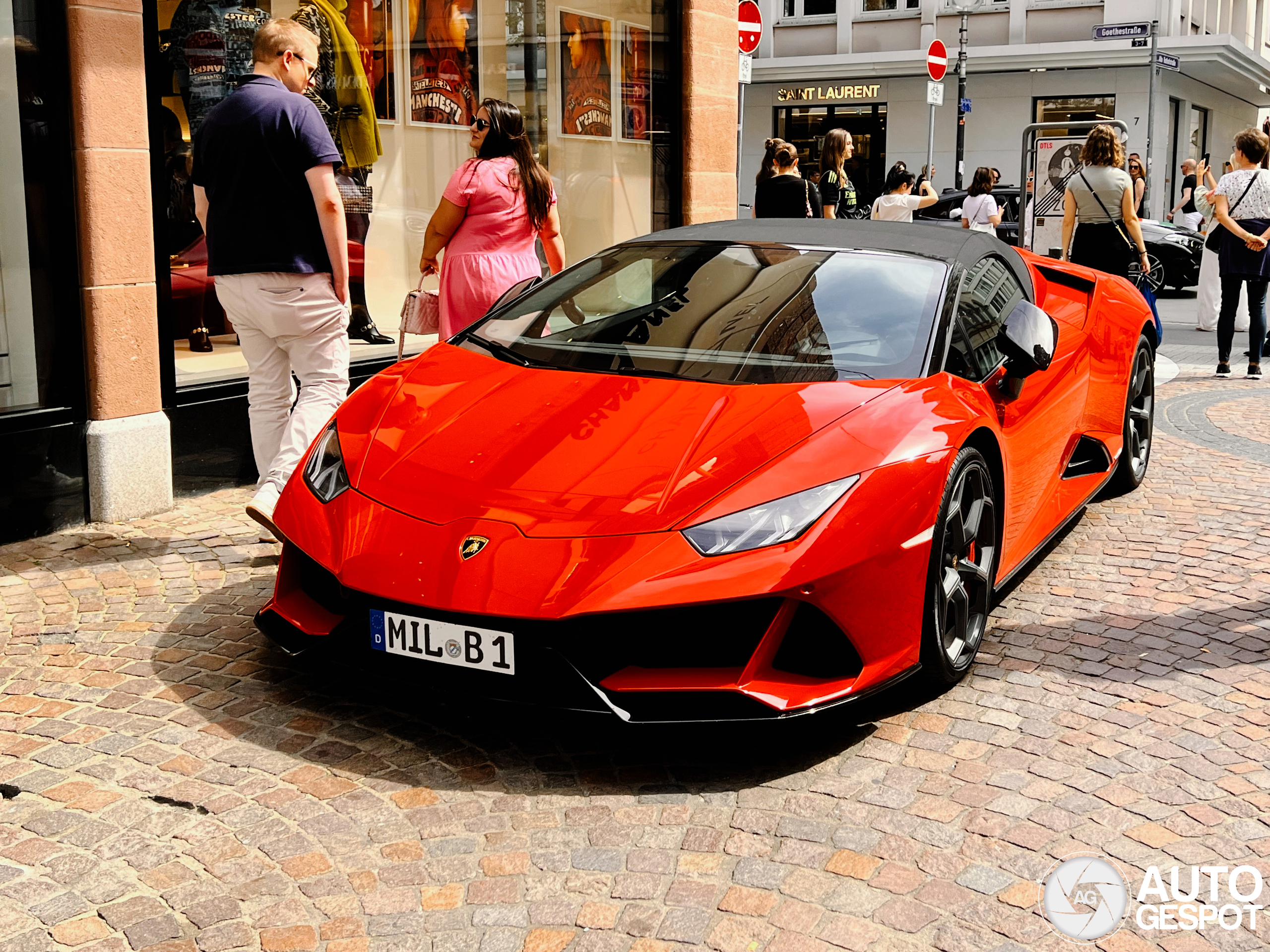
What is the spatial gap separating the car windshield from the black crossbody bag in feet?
24.2

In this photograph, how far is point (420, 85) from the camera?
905 cm

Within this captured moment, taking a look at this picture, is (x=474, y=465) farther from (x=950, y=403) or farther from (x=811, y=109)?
(x=811, y=109)

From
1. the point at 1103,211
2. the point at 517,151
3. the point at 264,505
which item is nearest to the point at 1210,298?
the point at 1103,211

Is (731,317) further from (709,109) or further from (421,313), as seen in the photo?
(709,109)

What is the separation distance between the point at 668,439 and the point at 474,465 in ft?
1.78

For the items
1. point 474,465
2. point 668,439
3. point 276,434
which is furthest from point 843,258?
point 276,434

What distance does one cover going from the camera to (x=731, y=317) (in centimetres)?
457

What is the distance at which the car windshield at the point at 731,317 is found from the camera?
432 cm

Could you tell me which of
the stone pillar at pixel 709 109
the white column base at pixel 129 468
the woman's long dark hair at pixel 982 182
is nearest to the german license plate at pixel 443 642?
the white column base at pixel 129 468

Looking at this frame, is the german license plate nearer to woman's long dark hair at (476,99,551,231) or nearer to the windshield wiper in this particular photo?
the windshield wiper

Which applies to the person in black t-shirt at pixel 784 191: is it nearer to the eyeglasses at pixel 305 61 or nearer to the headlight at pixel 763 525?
the eyeglasses at pixel 305 61

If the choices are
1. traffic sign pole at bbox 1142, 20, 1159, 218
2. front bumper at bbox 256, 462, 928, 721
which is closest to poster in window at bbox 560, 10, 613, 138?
front bumper at bbox 256, 462, 928, 721

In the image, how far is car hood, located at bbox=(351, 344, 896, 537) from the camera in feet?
11.9

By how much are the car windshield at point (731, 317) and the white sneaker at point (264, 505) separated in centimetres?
101
